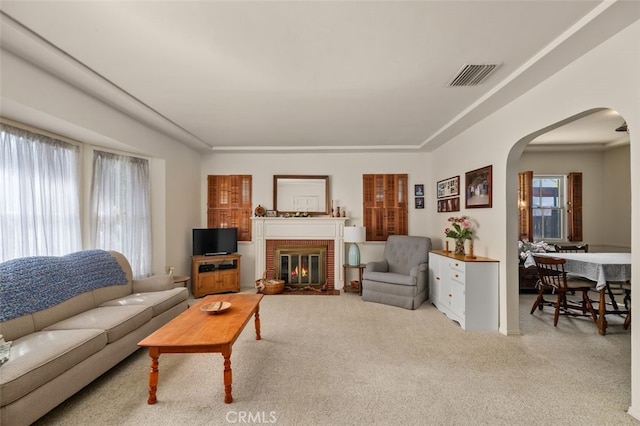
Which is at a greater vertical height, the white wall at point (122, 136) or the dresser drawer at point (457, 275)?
the white wall at point (122, 136)

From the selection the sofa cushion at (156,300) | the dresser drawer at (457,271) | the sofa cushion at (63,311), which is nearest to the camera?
the sofa cushion at (63,311)

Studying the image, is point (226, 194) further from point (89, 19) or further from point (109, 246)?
point (89, 19)

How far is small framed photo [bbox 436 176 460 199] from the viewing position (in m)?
4.61

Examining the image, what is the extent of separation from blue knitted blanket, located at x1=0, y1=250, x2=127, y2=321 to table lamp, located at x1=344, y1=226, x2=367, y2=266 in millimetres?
3486

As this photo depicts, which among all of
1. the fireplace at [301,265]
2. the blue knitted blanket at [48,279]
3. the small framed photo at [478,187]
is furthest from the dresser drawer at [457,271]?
the blue knitted blanket at [48,279]

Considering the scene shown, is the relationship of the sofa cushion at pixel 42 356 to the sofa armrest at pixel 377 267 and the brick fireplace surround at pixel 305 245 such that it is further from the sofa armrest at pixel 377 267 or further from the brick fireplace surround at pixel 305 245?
the sofa armrest at pixel 377 267

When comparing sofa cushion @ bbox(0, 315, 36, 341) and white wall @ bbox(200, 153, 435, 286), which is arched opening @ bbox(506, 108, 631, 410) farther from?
sofa cushion @ bbox(0, 315, 36, 341)

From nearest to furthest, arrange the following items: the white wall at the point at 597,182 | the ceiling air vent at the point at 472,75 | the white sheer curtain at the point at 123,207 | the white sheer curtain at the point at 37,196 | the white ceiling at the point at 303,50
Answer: the white ceiling at the point at 303,50, the ceiling air vent at the point at 472,75, the white sheer curtain at the point at 37,196, the white sheer curtain at the point at 123,207, the white wall at the point at 597,182

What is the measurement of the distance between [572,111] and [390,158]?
3.44 m

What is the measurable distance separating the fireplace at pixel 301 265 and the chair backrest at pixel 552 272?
3400 millimetres

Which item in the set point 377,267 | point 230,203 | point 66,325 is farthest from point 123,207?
point 377,267

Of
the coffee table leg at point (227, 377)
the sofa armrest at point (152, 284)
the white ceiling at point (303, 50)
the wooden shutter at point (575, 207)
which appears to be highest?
the white ceiling at point (303, 50)

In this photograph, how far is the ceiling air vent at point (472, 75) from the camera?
2.56 m

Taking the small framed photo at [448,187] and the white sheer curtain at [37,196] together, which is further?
the small framed photo at [448,187]
